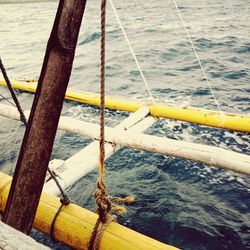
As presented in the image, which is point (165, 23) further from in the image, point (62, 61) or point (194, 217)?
point (62, 61)

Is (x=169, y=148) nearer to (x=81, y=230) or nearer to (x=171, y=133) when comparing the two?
(x=81, y=230)

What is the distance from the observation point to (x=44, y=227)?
2.16 m

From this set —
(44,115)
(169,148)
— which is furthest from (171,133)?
(44,115)

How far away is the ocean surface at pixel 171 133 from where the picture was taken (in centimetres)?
335

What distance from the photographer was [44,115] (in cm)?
125

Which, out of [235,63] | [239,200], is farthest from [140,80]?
[239,200]

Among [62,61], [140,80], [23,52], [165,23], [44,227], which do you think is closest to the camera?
[62,61]

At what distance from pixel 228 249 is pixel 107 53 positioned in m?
9.22

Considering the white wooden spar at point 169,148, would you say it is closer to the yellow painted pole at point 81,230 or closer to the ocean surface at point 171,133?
the ocean surface at point 171,133

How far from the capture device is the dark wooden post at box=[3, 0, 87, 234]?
1.18 meters

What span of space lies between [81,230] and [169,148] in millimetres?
1414

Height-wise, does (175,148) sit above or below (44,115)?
below

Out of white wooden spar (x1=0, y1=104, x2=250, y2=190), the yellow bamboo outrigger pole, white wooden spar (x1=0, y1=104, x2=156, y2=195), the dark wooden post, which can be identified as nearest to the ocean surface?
the yellow bamboo outrigger pole

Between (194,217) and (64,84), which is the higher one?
(64,84)
